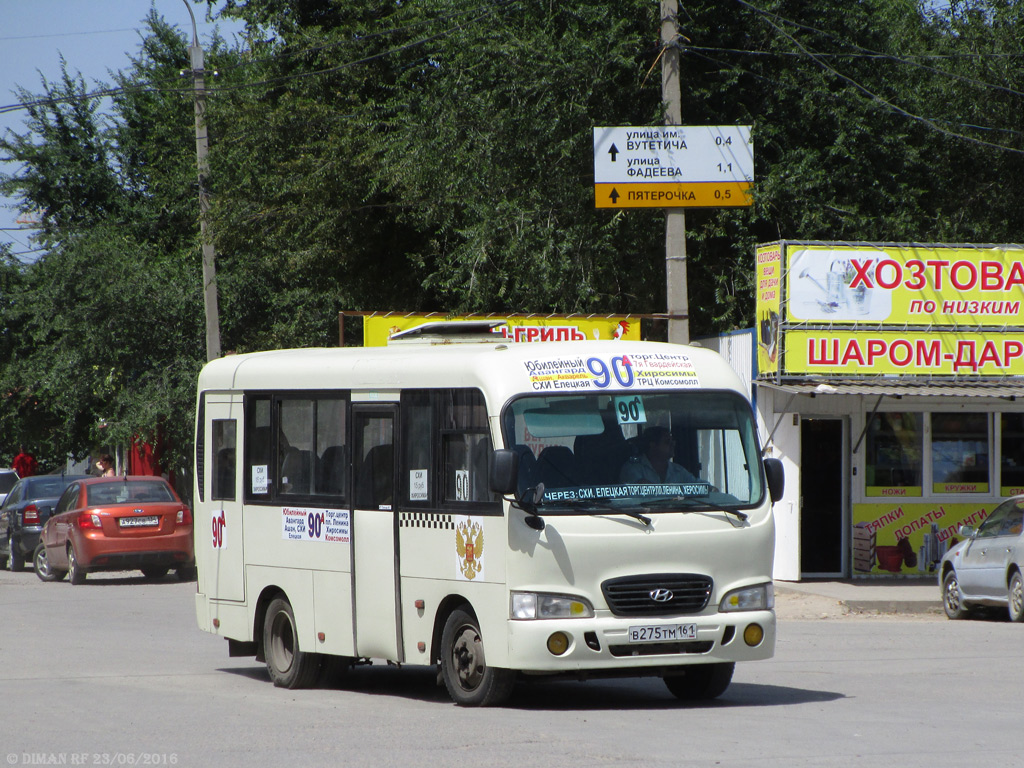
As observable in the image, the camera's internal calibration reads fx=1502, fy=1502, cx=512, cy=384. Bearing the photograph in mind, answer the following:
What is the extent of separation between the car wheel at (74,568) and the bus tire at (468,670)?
45.6 ft

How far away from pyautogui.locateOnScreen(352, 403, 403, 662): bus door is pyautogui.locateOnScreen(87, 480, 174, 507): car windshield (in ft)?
42.2

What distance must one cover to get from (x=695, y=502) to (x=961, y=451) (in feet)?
43.4

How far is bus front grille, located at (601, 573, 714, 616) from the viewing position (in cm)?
954

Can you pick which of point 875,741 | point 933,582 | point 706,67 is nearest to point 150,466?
point 706,67

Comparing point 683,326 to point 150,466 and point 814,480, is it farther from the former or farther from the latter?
point 150,466

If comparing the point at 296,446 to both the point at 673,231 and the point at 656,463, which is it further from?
the point at 673,231

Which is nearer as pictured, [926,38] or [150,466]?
[926,38]

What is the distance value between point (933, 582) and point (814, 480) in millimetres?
2193

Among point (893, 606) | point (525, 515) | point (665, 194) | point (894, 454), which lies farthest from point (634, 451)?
point (894, 454)

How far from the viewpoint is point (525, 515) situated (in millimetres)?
9547

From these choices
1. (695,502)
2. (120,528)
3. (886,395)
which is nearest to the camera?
(695,502)

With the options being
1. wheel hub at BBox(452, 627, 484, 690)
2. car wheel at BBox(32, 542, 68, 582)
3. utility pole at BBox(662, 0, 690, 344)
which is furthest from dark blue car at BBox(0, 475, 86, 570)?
wheel hub at BBox(452, 627, 484, 690)

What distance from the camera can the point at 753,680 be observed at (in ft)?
38.8

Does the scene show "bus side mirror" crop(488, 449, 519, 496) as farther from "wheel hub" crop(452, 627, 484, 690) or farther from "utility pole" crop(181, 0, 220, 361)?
"utility pole" crop(181, 0, 220, 361)
